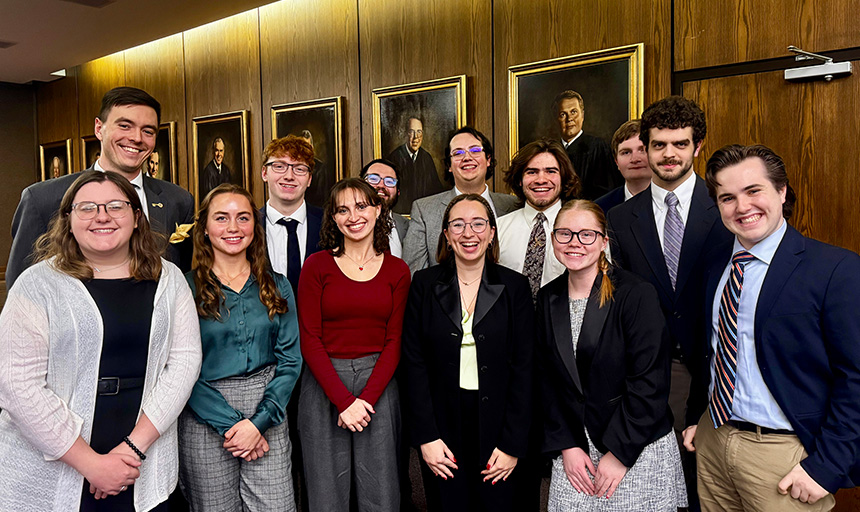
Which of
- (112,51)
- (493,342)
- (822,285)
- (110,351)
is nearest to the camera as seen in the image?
(822,285)

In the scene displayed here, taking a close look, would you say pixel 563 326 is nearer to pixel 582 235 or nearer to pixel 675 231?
pixel 582 235

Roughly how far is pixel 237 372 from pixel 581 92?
3.32m

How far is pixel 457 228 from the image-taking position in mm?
2541

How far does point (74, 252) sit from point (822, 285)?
2597 millimetres

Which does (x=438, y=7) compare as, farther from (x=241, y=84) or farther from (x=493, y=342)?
(x=493, y=342)

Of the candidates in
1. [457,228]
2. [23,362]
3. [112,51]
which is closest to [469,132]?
[457,228]

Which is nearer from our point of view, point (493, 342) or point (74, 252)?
point (74, 252)

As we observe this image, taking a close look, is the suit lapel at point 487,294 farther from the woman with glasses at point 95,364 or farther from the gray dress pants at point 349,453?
the woman with glasses at point 95,364

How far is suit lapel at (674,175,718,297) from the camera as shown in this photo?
2623 mm

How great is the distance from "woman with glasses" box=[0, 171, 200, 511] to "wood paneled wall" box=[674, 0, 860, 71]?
143 inches

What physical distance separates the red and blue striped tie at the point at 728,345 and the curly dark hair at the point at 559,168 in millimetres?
1069

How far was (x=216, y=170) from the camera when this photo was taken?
24.1 feet

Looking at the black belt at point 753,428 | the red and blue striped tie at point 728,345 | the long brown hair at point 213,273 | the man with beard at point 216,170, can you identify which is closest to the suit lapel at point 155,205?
the long brown hair at point 213,273

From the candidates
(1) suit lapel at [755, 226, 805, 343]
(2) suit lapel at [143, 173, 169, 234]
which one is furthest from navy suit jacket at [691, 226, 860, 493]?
(2) suit lapel at [143, 173, 169, 234]
